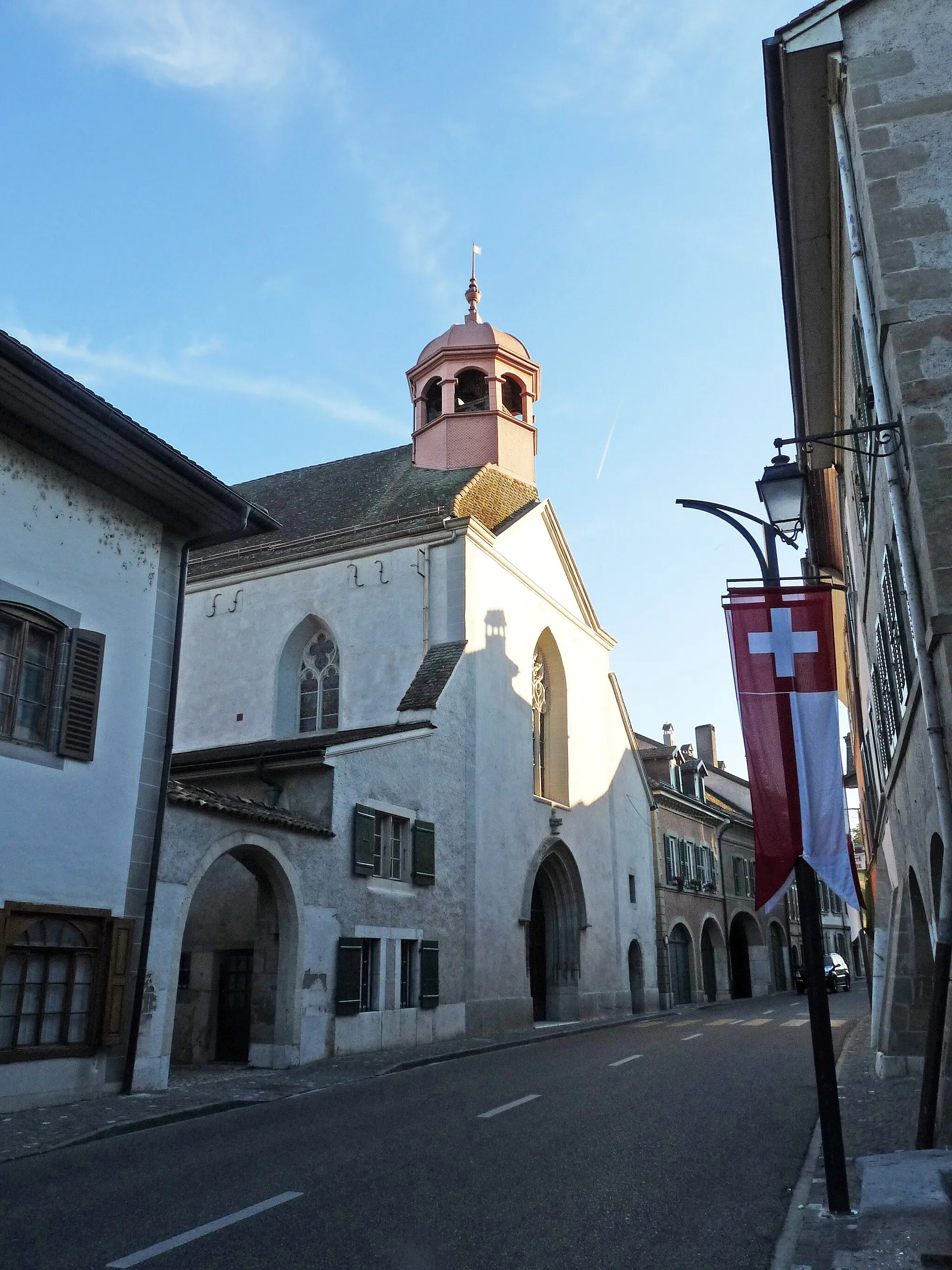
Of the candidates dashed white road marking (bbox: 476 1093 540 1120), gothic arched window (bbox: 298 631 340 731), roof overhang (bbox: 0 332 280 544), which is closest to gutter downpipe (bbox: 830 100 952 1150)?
dashed white road marking (bbox: 476 1093 540 1120)

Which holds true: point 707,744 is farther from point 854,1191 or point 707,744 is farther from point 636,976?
point 854,1191

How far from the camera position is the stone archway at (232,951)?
12227 mm

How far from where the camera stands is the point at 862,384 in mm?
9961

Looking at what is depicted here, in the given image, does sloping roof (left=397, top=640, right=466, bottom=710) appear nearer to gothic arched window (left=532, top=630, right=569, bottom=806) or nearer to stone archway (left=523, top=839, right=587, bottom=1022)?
gothic arched window (left=532, top=630, right=569, bottom=806)

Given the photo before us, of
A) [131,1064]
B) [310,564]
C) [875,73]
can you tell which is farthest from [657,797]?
[875,73]

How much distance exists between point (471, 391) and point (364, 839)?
53.9ft

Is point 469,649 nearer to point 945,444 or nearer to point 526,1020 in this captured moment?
point 526,1020

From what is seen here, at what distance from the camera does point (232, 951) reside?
16.8 metres

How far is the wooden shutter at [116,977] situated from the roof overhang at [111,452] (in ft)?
16.9

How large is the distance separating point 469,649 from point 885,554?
14290 millimetres

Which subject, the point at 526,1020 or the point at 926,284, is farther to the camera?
the point at 526,1020

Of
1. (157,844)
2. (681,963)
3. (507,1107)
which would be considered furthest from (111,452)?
(681,963)

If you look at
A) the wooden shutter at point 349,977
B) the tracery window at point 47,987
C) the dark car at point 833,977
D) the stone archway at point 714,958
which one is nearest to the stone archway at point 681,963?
the stone archway at point 714,958

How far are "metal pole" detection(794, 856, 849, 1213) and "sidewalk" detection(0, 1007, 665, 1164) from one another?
19.8 ft
